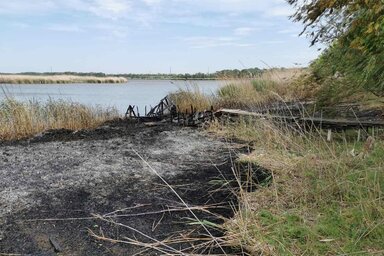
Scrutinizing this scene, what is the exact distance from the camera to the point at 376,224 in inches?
118

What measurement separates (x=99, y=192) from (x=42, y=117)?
206 inches

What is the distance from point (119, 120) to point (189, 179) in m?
5.84

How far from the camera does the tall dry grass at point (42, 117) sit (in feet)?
26.3

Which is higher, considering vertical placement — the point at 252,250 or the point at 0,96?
the point at 0,96

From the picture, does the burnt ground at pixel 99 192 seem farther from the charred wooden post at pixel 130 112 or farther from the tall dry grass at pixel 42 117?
the charred wooden post at pixel 130 112

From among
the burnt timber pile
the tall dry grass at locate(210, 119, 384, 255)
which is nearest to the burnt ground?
the tall dry grass at locate(210, 119, 384, 255)

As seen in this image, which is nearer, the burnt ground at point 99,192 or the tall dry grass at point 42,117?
the burnt ground at point 99,192

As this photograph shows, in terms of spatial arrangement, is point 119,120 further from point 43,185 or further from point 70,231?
point 70,231

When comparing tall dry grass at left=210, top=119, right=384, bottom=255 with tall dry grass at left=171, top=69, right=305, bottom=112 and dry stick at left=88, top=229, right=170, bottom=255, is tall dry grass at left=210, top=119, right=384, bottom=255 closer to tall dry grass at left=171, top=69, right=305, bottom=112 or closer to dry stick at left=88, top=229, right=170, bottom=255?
dry stick at left=88, top=229, right=170, bottom=255

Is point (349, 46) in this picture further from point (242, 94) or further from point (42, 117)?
point (242, 94)

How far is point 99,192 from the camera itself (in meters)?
4.08

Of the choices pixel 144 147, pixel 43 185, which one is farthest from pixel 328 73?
pixel 43 185

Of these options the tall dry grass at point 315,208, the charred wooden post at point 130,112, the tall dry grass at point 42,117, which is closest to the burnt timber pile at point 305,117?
the charred wooden post at point 130,112

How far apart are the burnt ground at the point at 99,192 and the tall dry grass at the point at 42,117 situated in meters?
1.20
